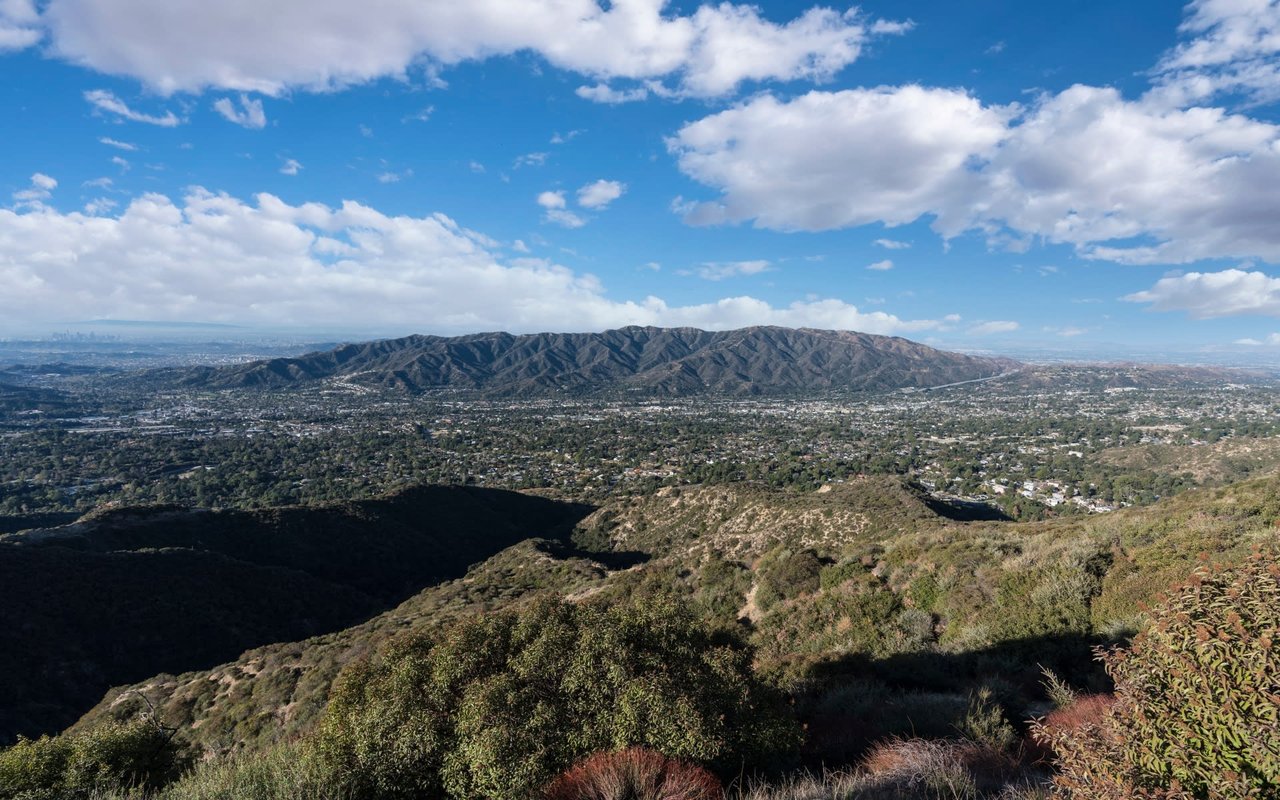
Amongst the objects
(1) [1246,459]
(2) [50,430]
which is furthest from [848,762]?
(2) [50,430]

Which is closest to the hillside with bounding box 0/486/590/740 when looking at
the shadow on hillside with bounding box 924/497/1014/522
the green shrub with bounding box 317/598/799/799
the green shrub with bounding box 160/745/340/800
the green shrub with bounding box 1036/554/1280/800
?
the green shrub with bounding box 160/745/340/800

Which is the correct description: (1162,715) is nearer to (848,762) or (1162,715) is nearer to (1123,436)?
(848,762)

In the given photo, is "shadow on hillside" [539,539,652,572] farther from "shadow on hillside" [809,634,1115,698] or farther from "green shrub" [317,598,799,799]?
"green shrub" [317,598,799,799]

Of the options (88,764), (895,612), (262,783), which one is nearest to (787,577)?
(895,612)

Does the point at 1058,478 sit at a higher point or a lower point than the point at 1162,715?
lower

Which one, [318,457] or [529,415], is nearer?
[318,457]

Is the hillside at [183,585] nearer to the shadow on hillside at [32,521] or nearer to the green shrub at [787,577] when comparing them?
the shadow on hillside at [32,521]

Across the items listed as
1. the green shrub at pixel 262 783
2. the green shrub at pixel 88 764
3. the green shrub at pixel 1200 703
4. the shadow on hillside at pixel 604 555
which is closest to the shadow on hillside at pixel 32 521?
the shadow on hillside at pixel 604 555
